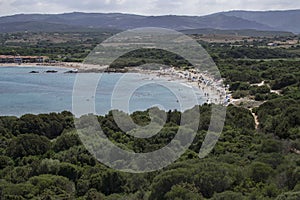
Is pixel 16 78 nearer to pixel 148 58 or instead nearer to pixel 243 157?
pixel 148 58

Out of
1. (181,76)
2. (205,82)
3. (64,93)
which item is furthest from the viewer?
(181,76)

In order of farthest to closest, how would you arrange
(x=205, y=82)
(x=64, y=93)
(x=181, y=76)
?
1. (x=181, y=76)
2. (x=205, y=82)
3. (x=64, y=93)

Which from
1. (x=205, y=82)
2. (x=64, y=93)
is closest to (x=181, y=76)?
(x=205, y=82)

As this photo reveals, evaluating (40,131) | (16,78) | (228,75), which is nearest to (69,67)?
(16,78)

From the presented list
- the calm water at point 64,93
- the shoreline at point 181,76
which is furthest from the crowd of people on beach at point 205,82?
the calm water at point 64,93

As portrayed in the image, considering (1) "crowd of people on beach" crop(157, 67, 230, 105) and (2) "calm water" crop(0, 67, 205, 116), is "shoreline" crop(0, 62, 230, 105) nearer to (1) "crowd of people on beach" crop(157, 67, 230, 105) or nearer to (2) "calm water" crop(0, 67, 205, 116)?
(1) "crowd of people on beach" crop(157, 67, 230, 105)

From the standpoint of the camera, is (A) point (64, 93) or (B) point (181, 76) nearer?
(A) point (64, 93)

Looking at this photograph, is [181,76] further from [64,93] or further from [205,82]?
[64,93]
